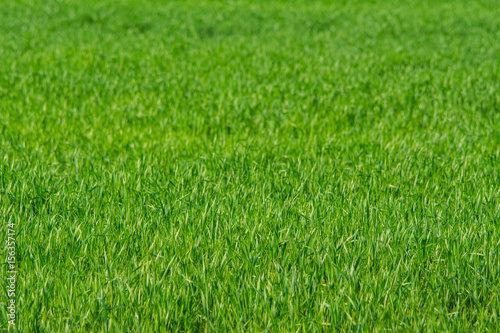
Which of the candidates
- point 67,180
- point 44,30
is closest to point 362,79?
point 67,180

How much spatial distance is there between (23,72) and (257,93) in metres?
4.55

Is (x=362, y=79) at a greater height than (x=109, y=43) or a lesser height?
lesser

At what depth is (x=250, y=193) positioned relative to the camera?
399 centimetres

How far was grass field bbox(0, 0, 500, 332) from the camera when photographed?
2.50 m

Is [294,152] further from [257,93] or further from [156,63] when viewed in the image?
[156,63]

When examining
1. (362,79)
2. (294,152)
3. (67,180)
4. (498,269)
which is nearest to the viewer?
(498,269)

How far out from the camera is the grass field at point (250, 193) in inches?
98.5

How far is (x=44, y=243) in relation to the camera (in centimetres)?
305

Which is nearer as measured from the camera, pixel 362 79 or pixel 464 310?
pixel 464 310

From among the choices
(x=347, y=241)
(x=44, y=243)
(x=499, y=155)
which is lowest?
(x=499, y=155)

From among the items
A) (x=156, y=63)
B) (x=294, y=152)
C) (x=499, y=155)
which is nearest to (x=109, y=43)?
(x=156, y=63)

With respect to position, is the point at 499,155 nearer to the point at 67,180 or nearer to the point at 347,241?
the point at 347,241

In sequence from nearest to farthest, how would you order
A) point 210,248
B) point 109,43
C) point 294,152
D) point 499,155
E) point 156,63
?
point 210,248
point 499,155
point 294,152
point 156,63
point 109,43

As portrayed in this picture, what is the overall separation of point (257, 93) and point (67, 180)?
420cm
